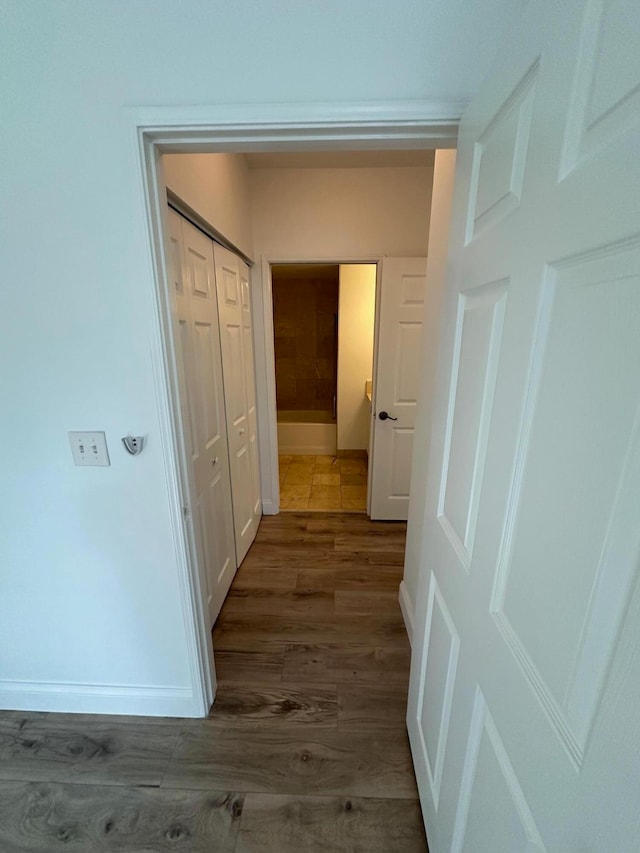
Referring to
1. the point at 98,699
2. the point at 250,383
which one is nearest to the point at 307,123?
the point at 250,383

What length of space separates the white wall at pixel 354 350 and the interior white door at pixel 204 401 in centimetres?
198

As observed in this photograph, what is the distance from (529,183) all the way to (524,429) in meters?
0.41

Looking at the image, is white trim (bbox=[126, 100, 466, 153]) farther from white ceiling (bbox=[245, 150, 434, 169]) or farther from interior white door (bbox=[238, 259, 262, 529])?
white ceiling (bbox=[245, 150, 434, 169])

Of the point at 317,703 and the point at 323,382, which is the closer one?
the point at 317,703

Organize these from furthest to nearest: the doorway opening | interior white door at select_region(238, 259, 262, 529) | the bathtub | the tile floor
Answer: the bathtub → the doorway opening → the tile floor → interior white door at select_region(238, 259, 262, 529)

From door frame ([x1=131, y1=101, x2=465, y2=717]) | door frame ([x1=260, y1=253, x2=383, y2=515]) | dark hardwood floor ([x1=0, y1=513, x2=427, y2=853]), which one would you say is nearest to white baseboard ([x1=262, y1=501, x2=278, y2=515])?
door frame ([x1=260, y1=253, x2=383, y2=515])

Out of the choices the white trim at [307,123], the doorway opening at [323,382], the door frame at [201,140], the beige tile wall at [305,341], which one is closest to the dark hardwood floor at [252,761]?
the door frame at [201,140]

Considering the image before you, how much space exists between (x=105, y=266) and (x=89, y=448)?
57cm

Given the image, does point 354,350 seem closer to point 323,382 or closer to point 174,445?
point 323,382

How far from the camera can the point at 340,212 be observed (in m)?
2.39

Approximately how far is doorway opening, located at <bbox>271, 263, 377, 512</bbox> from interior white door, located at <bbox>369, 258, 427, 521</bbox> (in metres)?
0.41

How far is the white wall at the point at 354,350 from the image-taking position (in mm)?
3521

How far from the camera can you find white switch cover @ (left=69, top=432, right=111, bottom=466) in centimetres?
111

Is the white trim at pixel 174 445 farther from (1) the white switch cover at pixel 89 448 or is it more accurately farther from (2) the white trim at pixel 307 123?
(1) the white switch cover at pixel 89 448
